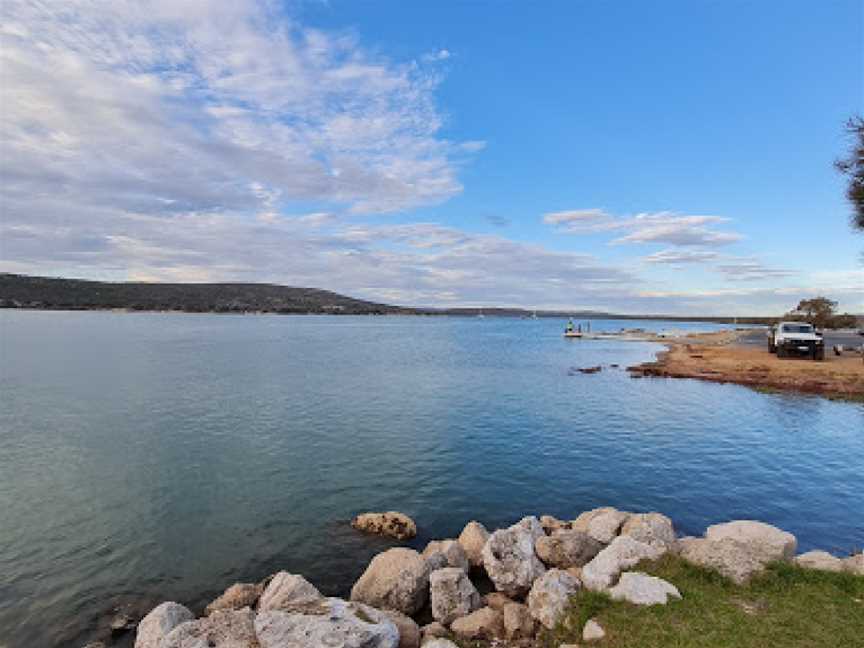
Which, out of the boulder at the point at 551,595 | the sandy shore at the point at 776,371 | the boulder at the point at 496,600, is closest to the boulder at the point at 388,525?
the boulder at the point at 496,600

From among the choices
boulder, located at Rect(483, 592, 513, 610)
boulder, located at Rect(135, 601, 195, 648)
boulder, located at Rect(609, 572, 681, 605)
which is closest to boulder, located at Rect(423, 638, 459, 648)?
boulder, located at Rect(483, 592, 513, 610)

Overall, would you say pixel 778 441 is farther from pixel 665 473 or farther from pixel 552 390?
pixel 552 390

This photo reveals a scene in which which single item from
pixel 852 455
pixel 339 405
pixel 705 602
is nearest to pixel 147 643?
pixel 705 602

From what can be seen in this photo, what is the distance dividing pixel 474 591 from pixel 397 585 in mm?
1806

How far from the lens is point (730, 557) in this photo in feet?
37.3

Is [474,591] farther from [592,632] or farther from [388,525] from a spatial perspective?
[388,525]

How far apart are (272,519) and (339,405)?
2031cm

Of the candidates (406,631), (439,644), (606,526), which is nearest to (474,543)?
(606,526)

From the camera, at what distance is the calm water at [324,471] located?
15.1 meters

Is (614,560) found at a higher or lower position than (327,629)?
higher

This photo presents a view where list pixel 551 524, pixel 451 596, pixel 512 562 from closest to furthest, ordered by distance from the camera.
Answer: pixel 451 596 < pixel 512 562 < pixel 551 524

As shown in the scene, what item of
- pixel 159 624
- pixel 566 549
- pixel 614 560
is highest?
pixel 614 560

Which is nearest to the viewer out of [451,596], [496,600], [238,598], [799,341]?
[451,596]

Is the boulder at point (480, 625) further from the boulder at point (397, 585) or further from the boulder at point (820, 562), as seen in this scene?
the boulder at point (820, 562)
